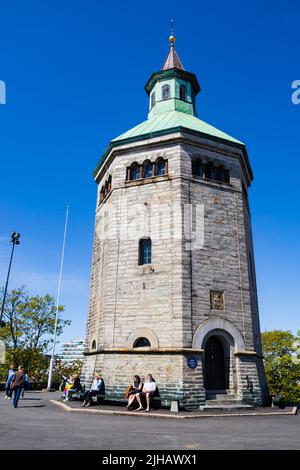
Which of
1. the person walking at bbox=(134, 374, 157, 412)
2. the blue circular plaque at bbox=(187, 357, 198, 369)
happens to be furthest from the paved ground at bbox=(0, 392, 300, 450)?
the blue circular plaque at bbox=(187, 357, 198, 369)

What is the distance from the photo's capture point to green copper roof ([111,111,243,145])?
722 inches

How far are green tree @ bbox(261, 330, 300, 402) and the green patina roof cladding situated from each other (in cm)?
3026

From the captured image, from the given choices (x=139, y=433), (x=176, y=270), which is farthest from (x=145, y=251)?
(x=139, y=433)

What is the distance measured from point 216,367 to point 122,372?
414 cm

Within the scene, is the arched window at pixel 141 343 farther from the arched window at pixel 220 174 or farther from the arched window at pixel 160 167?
the arched window at pixel 220 174

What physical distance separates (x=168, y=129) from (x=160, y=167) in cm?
197

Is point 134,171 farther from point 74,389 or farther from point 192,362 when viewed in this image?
point 74,389

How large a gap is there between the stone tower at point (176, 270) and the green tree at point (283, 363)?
25570 millimetres

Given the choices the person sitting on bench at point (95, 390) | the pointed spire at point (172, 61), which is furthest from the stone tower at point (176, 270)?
the pointed spire at point (172, 61)

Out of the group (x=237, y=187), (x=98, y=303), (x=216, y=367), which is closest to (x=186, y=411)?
(x=216, y=367)

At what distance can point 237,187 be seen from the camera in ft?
60.2

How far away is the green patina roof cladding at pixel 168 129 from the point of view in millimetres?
17828

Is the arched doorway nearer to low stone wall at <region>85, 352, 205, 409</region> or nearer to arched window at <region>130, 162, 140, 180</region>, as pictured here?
low stone wall at <region>85, 352, 205, 409</region>
